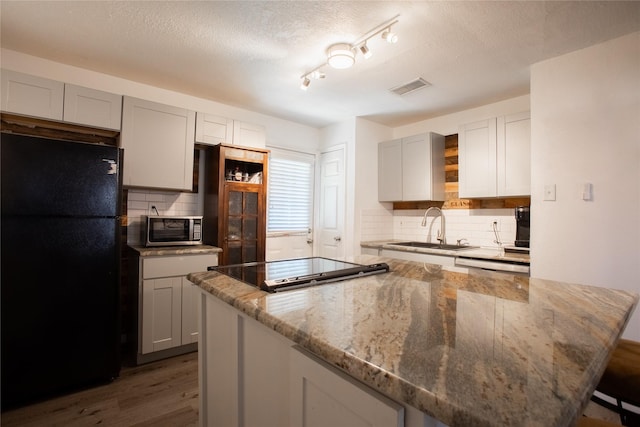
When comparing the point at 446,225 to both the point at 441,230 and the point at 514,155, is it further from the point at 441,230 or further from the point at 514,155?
the point at 514,155

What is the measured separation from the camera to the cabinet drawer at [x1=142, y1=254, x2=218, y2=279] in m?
2.52

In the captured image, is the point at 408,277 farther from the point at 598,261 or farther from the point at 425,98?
the point at 425,98

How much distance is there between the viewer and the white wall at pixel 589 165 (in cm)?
204

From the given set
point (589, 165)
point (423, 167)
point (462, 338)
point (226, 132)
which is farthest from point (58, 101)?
point (589, 165)

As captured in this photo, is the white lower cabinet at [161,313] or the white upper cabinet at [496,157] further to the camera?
the white upper cabinet at [496,157]

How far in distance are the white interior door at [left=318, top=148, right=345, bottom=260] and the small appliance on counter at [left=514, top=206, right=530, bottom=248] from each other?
73.3 inches

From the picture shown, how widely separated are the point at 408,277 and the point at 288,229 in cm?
280

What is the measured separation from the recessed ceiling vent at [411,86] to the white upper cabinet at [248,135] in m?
1.47

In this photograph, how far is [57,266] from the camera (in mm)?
2031

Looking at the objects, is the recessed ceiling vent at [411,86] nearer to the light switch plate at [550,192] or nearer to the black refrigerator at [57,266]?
the light switch plate at [550,192]

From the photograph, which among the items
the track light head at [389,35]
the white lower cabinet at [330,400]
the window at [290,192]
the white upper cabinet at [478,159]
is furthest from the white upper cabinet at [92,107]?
the white upper cabinet at [478,159]

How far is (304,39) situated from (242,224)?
6.15 ft

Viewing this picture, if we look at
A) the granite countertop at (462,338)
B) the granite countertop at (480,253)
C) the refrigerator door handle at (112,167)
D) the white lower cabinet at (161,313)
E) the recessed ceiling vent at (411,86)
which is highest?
the recessed ceiling vent at (411,86)

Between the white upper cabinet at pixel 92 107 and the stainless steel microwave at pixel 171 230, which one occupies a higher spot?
the white upper cabinet at pixel 92 107
